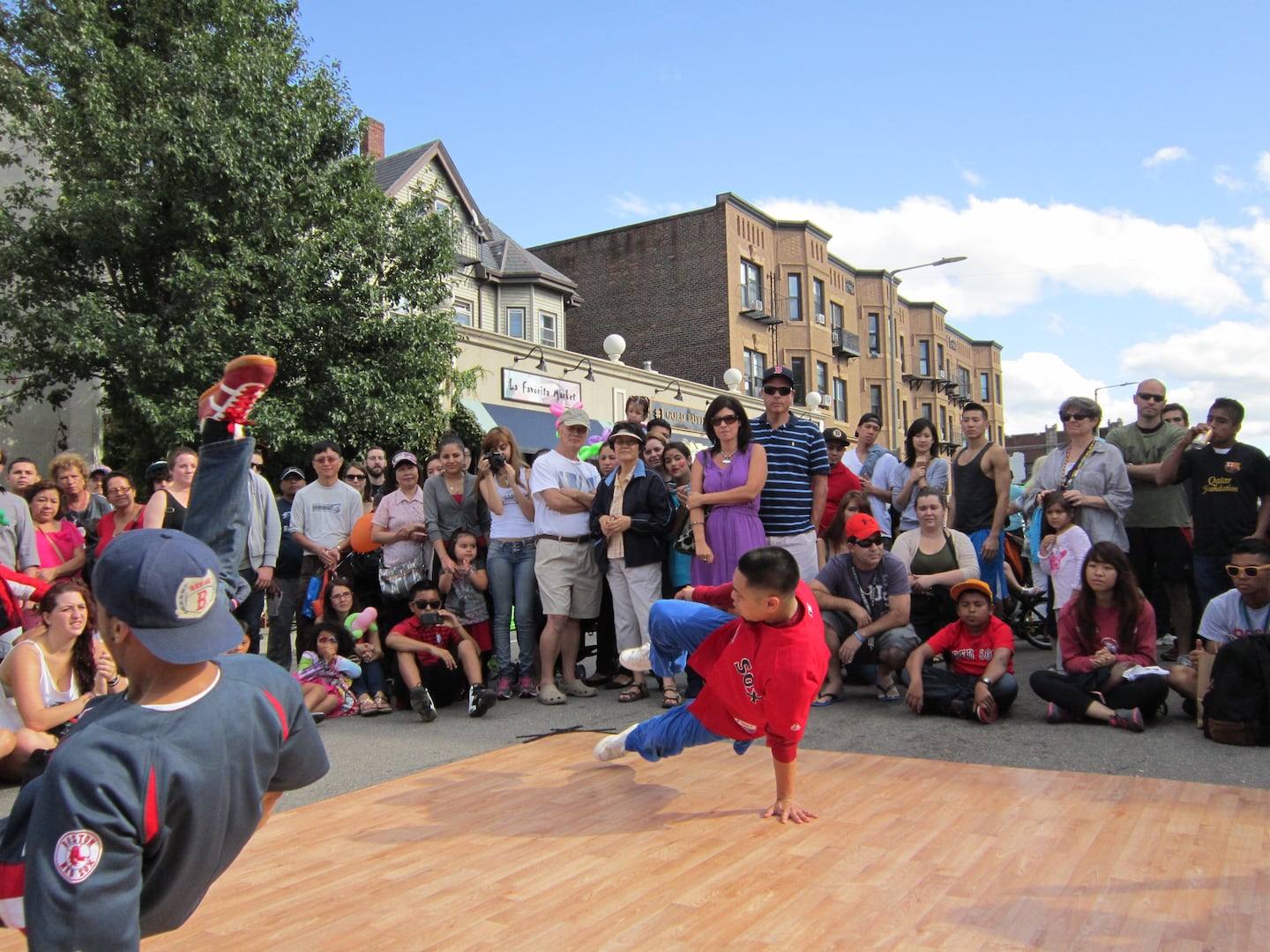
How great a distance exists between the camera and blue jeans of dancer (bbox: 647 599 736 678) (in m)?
4.12

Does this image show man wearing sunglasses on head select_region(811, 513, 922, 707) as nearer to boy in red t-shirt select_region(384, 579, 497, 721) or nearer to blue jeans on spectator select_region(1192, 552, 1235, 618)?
blue jeans on spectator select_region(1192, 552, 1235, 618)

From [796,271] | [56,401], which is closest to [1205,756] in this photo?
[56,401]

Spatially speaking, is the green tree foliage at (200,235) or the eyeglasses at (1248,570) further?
the green tree foliage at (200,235)

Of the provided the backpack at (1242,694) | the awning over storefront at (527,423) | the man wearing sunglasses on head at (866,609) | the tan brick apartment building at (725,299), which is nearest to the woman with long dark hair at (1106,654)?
the backpack at (1242,694)

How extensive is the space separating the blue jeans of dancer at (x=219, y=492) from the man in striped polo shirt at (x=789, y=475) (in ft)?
12.5

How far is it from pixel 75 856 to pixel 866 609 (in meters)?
5.23

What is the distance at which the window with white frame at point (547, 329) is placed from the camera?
2427cm

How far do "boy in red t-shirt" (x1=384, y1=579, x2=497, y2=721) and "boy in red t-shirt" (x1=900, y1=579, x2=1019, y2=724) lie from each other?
286cm

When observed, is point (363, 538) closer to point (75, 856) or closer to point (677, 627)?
point (677, 627)

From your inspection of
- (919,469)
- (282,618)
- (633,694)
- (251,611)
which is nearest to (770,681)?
(633,694)

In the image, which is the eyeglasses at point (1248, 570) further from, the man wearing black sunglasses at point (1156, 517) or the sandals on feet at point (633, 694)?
the sandals on feet at point (633, 694)

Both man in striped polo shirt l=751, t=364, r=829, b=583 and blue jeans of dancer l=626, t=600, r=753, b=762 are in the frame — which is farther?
man in striped polo shirt l=751, t=364, r=829, b=583

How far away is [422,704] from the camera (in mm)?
5941

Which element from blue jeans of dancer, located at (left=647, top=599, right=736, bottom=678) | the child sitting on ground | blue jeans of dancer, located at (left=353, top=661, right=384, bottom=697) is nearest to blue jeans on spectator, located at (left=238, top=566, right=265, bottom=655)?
the child sitting on ground
